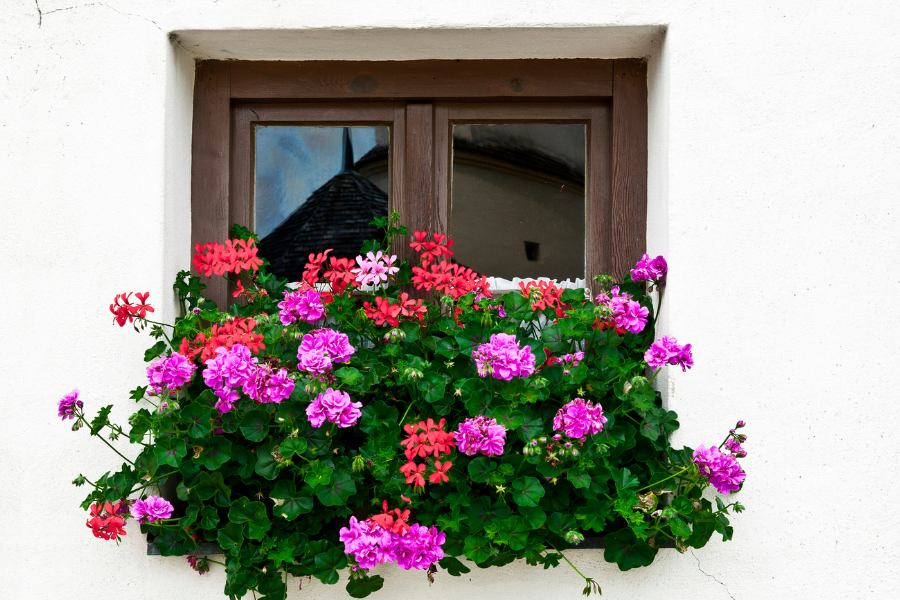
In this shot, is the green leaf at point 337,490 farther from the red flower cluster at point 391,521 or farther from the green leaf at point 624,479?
the green leaf at point 624,479

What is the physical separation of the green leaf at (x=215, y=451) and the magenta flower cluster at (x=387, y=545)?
1.21 feet

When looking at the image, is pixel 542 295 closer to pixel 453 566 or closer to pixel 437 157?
pixel 437 157

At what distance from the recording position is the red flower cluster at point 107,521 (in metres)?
1.65

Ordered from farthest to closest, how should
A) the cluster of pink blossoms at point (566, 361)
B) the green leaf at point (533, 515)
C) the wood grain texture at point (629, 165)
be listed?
the wood grain texture at point (629, 165) → the cluster of pink blossoms at point (566, 361) → the green leaf at point (533, 515)

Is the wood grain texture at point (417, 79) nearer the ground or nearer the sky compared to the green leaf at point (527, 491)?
nearer the sky

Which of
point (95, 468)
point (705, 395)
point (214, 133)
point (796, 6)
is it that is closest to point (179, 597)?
point (95, 468)

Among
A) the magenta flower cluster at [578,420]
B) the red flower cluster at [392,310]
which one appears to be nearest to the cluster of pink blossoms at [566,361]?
the magenta flower cluster at [578,420]

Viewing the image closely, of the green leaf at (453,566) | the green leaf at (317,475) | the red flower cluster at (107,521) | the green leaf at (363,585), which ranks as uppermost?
the green leaf at (317,475)

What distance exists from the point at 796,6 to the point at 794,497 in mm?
1374

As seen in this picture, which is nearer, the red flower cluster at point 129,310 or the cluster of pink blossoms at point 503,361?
the cluster of pink blossoms at point 503,361

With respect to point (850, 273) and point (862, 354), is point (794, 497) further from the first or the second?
point (850, 273)

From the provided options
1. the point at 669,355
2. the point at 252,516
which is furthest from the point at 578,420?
the point at 252,516

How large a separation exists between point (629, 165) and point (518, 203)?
0.36m

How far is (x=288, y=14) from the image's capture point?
1936 mm
